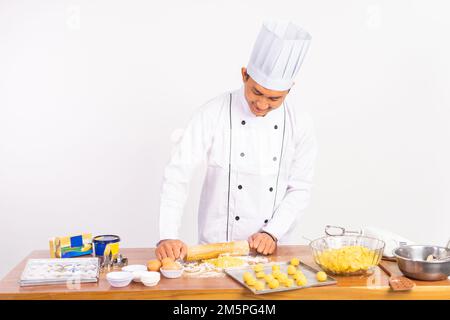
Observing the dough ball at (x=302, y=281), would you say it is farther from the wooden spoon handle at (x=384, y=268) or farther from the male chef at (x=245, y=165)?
the male chef at (x=245, y=165)

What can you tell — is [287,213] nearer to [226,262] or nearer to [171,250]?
[226,262]

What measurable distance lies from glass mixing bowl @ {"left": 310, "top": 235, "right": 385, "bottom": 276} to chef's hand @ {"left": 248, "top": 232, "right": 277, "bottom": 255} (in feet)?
1.02

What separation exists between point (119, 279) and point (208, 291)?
36 centimetres

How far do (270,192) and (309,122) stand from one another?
19.1 inches

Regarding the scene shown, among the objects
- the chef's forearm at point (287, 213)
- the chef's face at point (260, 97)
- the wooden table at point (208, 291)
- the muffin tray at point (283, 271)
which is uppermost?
the chef's face at point (260, 97)

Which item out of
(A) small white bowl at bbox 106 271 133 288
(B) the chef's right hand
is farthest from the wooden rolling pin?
(A) small white bowl at bbox 106 271 133 288

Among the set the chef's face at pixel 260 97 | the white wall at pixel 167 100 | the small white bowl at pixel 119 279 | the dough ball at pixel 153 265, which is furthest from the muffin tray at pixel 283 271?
the white wall at pixel 167 100

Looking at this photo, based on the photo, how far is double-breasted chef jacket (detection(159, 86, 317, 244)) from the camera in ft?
10.5

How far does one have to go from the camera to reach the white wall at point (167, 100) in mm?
4281

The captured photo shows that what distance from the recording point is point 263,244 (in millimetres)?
2764

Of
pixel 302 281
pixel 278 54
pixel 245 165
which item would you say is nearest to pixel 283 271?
pixel 302 281

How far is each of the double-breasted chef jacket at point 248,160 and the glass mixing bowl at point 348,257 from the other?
648mm
